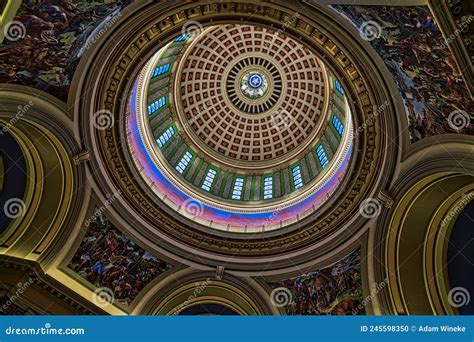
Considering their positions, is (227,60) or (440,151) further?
(227,60)

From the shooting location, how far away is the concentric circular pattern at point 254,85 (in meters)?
25.0

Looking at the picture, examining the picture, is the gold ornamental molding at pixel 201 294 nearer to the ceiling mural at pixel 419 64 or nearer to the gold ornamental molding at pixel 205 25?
the gold ornamental molding at pixel 205 25

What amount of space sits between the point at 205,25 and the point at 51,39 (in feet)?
16.2

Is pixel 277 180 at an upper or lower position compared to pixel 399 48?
upper

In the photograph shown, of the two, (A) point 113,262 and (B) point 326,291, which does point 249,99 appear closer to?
(B) point 326,291

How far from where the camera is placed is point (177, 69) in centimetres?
2325

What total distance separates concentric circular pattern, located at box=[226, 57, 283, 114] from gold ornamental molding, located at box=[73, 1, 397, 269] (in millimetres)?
10851

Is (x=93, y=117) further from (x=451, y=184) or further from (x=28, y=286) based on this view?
(x=451, y=184)

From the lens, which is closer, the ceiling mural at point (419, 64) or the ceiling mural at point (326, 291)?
the ceiling mural at point (419, 64)

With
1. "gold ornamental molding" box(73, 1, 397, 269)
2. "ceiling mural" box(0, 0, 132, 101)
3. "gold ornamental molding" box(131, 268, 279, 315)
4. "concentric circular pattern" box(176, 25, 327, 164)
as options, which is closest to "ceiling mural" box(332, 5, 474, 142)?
"gold ornamental molding" box(73, 1, 397, 269)

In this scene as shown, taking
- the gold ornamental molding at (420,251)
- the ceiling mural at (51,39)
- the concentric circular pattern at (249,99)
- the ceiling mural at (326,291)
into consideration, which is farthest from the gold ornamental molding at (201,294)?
the ceiling mural at (51,39)

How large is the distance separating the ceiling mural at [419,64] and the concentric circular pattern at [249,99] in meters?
11.7

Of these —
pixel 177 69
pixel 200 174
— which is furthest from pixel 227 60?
pixel 200 174

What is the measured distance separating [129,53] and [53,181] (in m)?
5.71
